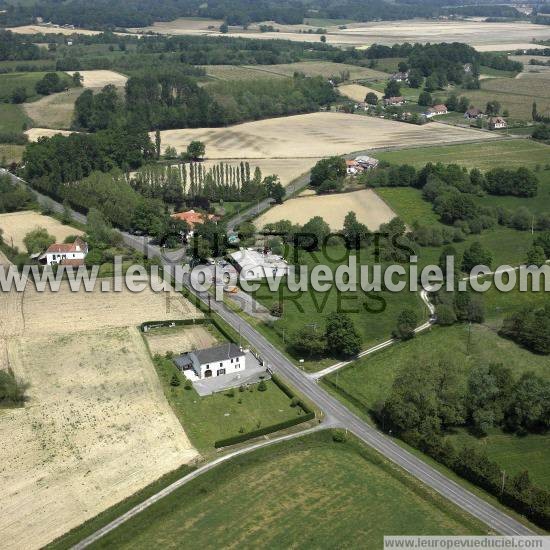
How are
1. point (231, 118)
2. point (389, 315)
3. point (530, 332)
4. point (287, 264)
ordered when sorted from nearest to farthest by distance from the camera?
1. point (530, 332)
2. point (389, 315)
3. point (287, 264)
4. point (231, 118)

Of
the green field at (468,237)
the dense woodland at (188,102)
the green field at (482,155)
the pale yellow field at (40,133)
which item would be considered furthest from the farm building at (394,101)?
the pale yellow field at (40,133)

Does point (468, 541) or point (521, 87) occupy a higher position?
point (521, 87)

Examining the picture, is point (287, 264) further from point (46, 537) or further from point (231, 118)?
point (231, 118)

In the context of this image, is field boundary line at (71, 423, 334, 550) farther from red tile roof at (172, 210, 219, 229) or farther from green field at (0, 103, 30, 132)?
green field at (0, 103, 30, 132)

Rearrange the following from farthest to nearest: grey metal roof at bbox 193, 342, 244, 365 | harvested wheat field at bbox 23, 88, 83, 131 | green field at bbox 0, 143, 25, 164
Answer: harvested wheat field at bbox 23, 88, 83, 131 < green field at bbox 0, 143, 25, 164 < grey metal roof at bbox 193, 342, 244, 365

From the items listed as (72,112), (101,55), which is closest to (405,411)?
(72,112)

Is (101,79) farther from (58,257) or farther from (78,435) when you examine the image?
(78,435)

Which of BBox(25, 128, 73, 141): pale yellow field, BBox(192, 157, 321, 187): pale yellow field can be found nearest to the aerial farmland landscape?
BBox(25, 128, 73, 141): pale yellow field
